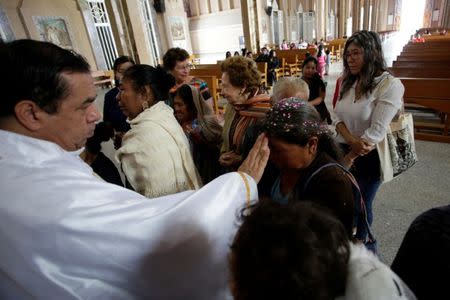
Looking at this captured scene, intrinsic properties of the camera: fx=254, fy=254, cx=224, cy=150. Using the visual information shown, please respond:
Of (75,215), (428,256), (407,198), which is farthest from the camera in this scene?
(407,198)

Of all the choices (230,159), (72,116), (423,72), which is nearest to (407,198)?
(230,159)

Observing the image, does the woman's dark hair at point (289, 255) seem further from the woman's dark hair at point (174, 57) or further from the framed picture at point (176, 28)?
the framed picture at point (176, 28)

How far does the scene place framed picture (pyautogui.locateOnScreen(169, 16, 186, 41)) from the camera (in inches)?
682

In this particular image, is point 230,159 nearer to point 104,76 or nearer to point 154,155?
point 154,155

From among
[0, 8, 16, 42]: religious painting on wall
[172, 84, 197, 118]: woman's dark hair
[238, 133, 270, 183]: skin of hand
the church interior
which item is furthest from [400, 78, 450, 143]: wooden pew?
[0, 8, 16, 42]: religious painting on wall

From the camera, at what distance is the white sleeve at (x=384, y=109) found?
1.65 m

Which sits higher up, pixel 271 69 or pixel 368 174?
pixel 271 69

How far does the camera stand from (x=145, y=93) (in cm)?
156

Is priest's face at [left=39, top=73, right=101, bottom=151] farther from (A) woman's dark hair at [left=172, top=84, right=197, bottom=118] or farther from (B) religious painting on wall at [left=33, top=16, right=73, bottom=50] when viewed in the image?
(B) religious painting on wall at [left=33, top=16, right=73, bottom=50]

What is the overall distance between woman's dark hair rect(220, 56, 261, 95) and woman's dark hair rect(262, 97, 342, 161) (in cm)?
85

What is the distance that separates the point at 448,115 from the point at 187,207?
4.46 metres

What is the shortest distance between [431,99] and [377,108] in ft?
10.4

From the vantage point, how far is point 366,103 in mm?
1744

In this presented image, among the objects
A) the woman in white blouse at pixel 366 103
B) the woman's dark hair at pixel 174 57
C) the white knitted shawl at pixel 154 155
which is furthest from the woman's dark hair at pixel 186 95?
the woman in white blouse at pixel 366 103
